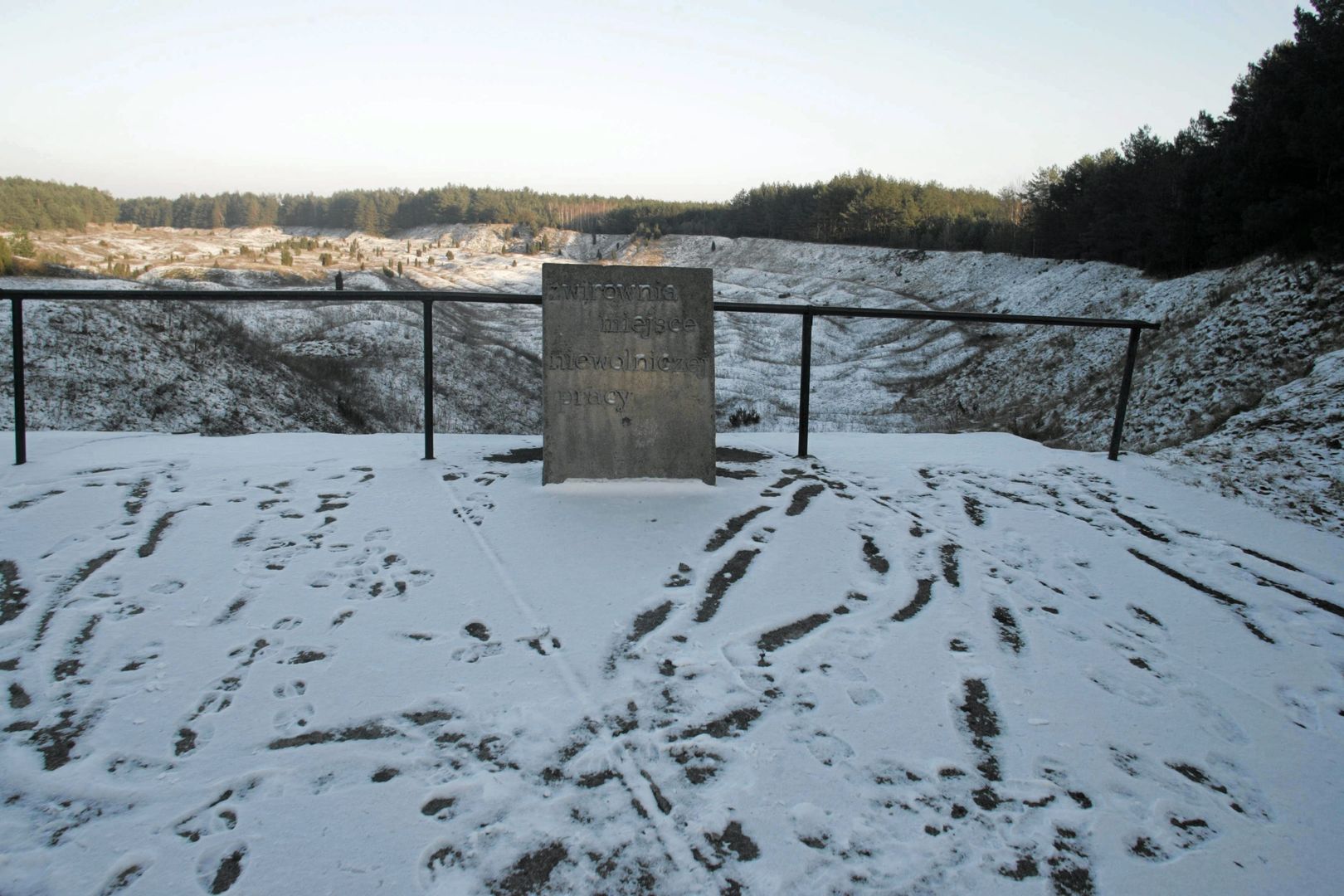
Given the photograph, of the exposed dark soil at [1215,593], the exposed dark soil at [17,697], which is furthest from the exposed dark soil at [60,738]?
the exposed dark soil at [1215,593]

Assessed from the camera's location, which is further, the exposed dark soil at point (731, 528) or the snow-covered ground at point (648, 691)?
the exposed dark soil at point (731, 528)

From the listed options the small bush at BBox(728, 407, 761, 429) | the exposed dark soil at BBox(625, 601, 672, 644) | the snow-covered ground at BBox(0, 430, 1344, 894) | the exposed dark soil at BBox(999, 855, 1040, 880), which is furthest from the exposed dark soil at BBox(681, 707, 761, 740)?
the small bush at BBox(728, 407, 761, 429)

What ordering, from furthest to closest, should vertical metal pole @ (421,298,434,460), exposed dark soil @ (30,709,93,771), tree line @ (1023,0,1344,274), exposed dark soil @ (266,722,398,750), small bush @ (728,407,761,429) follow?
small bush @ (728,407,761,429)
tree line @ (1023,0,1344,274)
vertical metal pole @ (421,298,434,460)
exposed dark soil @ (266,722,398,750)
exposed dark soil @ (30,709,93,771)

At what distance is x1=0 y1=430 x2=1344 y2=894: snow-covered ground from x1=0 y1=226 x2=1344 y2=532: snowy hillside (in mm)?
3027

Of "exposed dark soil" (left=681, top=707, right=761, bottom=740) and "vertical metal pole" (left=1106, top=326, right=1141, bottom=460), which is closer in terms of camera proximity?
"exposed dark soil" (left=681, top=707, right=761, bottom=740)

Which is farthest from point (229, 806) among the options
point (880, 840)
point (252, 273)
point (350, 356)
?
point (252, 273)

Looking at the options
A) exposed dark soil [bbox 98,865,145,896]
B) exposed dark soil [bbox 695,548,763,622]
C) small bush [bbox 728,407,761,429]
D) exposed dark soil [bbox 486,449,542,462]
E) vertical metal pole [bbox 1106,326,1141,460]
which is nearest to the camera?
exposed dark soil [bbox 98,865,145,896]

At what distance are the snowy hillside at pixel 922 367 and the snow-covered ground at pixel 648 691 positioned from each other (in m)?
3.03

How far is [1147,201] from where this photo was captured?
29.6 meters

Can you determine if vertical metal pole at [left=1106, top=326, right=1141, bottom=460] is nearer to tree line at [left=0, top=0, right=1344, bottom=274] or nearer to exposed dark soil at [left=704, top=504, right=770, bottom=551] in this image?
exposed dark soil at [left=704, top=504, right=770, bottom=551]

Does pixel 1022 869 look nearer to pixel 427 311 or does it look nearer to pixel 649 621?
pixel 649 621

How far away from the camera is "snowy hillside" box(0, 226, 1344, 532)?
11.4 m

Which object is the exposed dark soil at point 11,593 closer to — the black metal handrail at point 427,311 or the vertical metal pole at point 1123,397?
the black metal handrail at point 427,311

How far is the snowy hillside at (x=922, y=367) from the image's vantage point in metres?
11.4
